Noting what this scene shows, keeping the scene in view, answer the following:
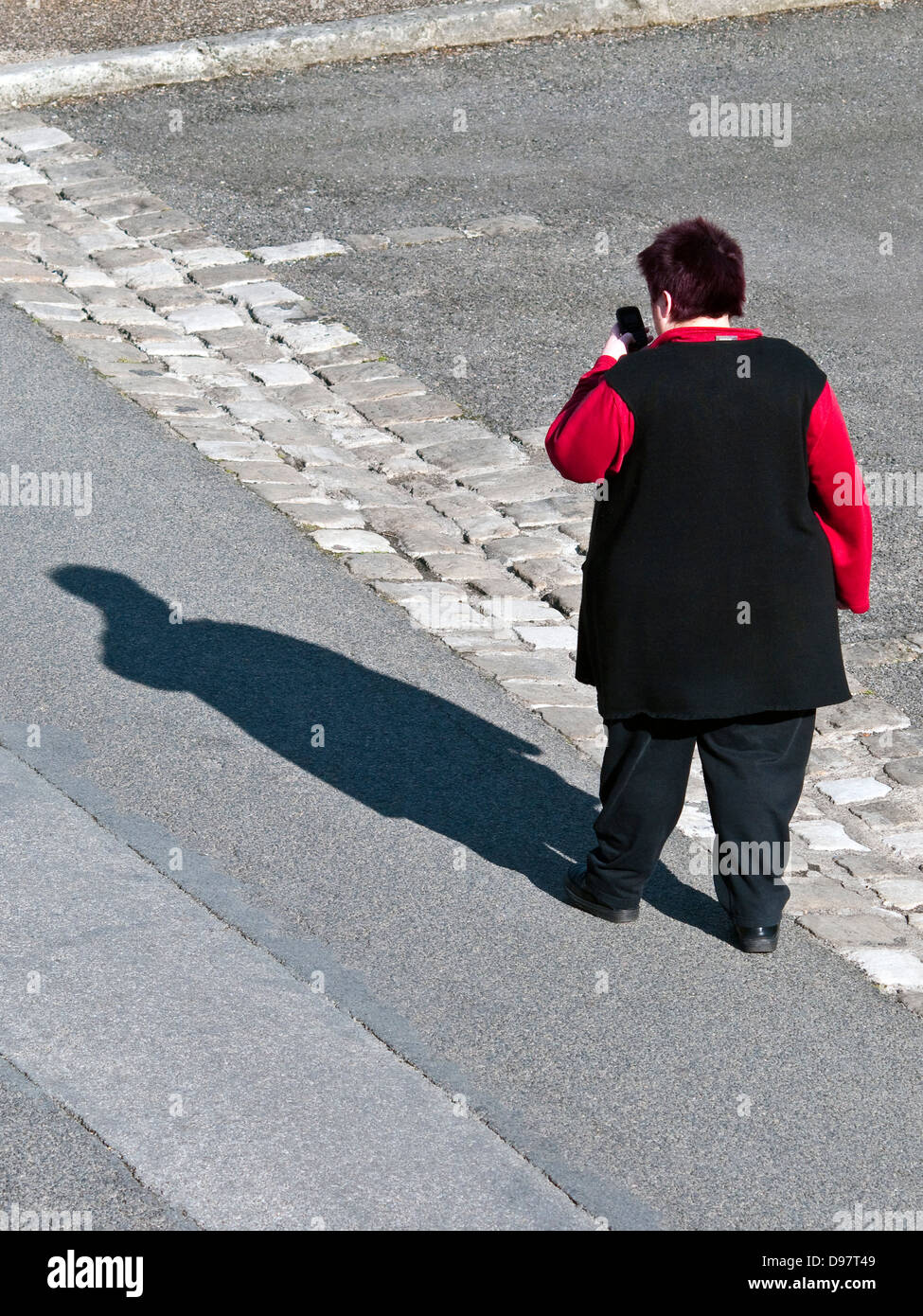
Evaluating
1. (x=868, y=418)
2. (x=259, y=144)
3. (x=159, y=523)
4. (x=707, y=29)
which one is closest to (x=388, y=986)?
(x=159, y=523)

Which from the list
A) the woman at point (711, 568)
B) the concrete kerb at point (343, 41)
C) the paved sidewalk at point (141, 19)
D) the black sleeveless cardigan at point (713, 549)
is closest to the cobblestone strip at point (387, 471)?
the woman at point (711, 568)

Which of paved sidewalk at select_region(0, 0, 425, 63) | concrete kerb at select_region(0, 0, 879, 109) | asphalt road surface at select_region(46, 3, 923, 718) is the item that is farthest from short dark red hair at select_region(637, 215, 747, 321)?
paved sidewalk at select_region(0, 0, 425, 63)

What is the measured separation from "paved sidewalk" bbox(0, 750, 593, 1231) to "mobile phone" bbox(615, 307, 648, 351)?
74.1 inches

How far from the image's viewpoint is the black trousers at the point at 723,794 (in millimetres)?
4602

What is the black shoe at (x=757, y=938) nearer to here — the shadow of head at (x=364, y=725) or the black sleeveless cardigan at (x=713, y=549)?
the shadow of head at (x=364, y=725)

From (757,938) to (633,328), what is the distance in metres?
1.77

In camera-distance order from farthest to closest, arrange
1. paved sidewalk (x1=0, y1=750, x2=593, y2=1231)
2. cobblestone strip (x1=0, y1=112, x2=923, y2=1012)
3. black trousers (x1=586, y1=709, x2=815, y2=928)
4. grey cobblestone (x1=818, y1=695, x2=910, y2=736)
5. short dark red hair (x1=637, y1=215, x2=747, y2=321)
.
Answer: grey cobblestone (x1=818, y1=695, x2=910, y2=736)
cobblestone strip (x1=0, y1=112, x2=923, y2=1012)
black trousers (x1=586, y1=709, x2=815, y2=928)
short dark red hair (x1=637, y1=215, x2=747, y2=321)
paved sidewalk (x1=0, y1=750, x2=593, y2=1231)

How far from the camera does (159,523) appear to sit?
22.8ft

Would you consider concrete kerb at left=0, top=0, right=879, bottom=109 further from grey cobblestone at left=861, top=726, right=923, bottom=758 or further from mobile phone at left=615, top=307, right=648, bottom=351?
mobile phone at left=615, top=307, right=648, bottom=351

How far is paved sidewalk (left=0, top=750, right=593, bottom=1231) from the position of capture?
3.72 metres

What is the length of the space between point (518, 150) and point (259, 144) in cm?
171

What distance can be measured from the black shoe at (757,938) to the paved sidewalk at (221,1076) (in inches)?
45.2

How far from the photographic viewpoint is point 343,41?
1208 centimetres
